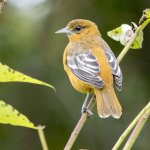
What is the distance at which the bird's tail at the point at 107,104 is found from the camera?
400 centimetres

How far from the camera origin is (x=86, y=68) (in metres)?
4.91

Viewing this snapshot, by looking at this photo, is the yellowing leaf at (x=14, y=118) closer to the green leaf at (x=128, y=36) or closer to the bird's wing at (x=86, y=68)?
the green leaf at (x=128, y=36)

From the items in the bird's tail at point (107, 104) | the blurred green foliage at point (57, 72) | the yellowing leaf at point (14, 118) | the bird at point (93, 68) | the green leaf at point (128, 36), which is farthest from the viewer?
the blurred green foliage at point (57, 72)

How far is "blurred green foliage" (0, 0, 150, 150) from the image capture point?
7.46 metres

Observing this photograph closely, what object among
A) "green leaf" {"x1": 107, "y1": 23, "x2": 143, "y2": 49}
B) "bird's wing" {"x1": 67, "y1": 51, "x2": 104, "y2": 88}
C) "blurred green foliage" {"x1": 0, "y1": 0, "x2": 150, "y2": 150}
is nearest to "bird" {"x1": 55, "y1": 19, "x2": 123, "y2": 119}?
"bird's wing" {"x1": 67, "y1": 51, "x2": 104, "y2": 88}

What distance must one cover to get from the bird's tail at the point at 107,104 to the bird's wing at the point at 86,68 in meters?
0.07

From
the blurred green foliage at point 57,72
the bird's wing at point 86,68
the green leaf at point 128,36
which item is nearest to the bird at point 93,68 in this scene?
the bird's wing at point 86,68

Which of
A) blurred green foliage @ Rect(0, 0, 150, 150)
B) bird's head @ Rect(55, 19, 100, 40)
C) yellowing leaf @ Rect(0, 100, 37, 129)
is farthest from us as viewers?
blurred green foliage @ Rect(0, 0, 150, 150)

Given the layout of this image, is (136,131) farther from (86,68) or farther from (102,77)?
(86,68)

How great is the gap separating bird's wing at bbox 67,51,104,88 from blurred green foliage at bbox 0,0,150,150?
2269mm

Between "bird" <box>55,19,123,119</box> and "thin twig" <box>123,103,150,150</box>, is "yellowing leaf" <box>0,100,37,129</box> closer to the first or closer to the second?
"thin twig" <box>123,103,150,150</box>

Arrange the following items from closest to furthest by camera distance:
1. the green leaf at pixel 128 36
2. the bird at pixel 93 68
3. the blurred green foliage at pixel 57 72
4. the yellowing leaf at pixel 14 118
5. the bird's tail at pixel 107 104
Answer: the yellowing leaf at pixel 14 118, the green leaf at pixel 128 36, the bird's tail at pixel 107 104, the bird at pixel 93 68, the blurred green foliage at pixel 57 72

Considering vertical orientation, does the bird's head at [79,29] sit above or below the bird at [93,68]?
above

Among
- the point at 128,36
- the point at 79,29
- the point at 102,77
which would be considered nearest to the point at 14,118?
the point at 128,36
